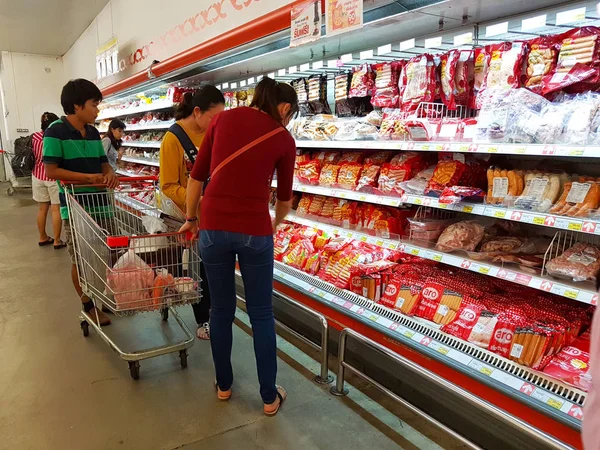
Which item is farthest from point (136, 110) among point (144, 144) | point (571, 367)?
point (571, 367)

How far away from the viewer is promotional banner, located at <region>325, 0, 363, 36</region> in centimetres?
212

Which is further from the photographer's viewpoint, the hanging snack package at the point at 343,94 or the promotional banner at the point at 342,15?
the hanging snack package at the point at 343,94

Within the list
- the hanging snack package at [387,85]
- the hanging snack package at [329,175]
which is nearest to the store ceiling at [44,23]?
the hanging snack package at [329,175]

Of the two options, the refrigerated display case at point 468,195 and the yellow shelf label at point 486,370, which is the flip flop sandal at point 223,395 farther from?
the yellow shelf label at point 486,370

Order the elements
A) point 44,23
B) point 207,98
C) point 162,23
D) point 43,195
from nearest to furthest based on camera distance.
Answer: point 207,98, point 43,195, point 162,23, point 44,23

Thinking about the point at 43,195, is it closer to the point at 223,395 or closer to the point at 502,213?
the point at 223,395

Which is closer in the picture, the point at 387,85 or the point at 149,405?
the point at 149,405

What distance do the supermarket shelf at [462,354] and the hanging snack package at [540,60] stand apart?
1222 mm

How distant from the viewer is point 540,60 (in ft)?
6.23

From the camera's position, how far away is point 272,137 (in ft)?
6.22

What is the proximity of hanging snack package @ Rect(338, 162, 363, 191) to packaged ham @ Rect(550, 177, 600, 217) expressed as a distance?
127 centimetres

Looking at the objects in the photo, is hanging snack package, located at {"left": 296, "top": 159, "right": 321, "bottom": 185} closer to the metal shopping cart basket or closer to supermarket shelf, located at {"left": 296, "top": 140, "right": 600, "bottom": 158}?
supermarket shelf, located at {"left": 296, "top": 140, "right": 600, "bottom": 158}

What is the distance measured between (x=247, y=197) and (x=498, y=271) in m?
1.19

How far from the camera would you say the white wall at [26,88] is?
1303 centimetres
